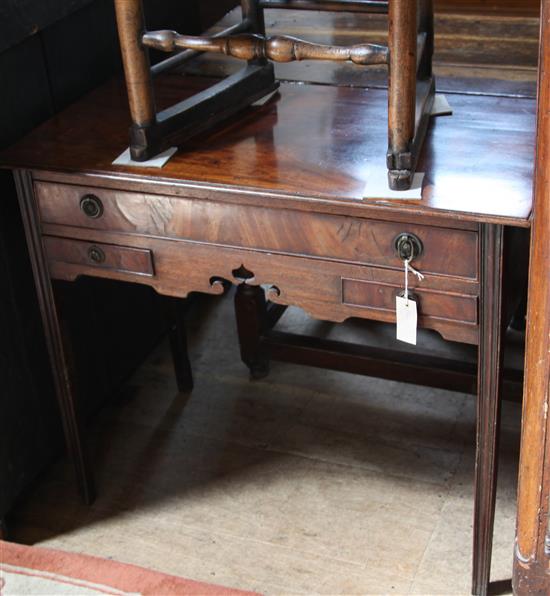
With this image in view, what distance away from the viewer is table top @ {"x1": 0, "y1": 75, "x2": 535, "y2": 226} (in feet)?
5.26

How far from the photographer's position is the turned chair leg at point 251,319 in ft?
7.90

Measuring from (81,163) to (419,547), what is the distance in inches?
38.1

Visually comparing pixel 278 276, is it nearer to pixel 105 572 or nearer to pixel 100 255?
pixel 100 255

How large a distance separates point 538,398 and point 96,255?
801mm

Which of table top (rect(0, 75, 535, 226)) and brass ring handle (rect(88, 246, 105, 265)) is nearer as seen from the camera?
table top (rect(0, 75, 535, 226))

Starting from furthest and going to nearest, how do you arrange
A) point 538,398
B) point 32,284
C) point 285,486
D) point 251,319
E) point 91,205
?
point 251,319 < point 285,486 < point 32,284 < point 91,205 < point 538,398

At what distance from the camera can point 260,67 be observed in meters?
1.96

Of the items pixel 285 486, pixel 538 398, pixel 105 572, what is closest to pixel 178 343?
pixel 285 486

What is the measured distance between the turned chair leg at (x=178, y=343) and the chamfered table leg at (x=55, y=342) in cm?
39

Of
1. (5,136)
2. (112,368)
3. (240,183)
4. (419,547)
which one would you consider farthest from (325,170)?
(112,368)

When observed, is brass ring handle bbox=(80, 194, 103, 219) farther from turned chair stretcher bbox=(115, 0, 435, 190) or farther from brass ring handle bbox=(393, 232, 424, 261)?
brass ring handle bbox=(393, 232, 424, 261)

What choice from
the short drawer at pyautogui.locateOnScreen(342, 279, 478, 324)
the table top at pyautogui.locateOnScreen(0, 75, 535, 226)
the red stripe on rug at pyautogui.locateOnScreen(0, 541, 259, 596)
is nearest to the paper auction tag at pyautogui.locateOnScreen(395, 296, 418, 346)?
the short drawer at pyautogui.locateOnScreen(342, 279, 478, 324)

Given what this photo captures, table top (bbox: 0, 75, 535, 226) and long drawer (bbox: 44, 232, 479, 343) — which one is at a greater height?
table top (bbox: 0, 75, 535, 226)

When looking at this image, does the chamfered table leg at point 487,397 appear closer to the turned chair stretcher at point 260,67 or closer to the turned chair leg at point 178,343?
the turned chair stretcher at point 260,67
